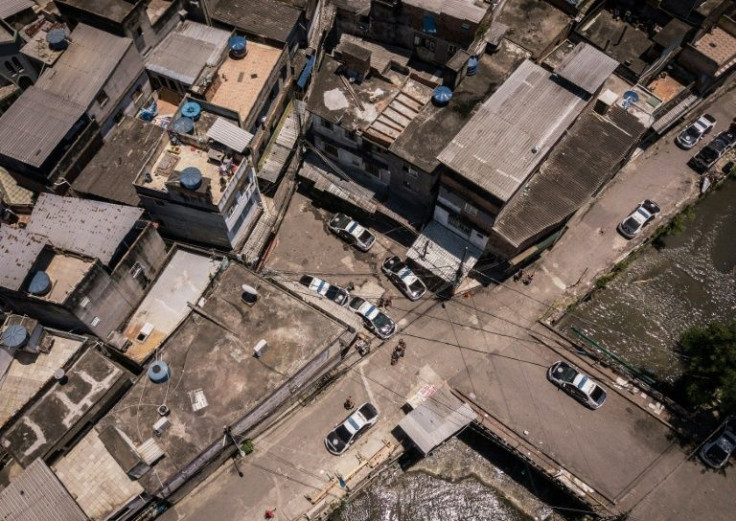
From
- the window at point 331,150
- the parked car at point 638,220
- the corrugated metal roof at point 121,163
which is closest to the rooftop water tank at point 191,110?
the corrugated metal roof at point 121,163

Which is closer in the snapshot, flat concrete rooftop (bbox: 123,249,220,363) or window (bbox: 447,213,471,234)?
flat concrete rooftop (bbox: 123,249,220,363)

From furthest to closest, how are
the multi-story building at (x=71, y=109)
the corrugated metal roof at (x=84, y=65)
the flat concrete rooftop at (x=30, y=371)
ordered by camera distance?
1. the corrugated metal roof at (x=84, y=65)
2. the multi-story building at (x=71, y=109)
3. the flat concrete rooftop at (x=30, y=371)

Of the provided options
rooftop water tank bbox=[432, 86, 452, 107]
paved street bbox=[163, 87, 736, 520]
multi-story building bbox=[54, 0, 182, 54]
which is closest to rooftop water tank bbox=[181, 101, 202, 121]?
multi-story building bbox=[54, 0, 182, 54]

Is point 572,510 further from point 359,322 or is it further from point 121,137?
point 121,137

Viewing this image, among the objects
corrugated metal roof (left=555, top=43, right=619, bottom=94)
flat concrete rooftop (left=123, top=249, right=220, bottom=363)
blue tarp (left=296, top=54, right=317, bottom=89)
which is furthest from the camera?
blue tarp (left=296, top=54, right=317, bottom=89)

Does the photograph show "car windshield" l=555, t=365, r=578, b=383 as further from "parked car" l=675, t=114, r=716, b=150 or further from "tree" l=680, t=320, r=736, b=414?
"parked car" l=675, t=114, r=716, b=150

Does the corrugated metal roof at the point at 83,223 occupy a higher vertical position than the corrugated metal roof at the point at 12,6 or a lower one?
lower

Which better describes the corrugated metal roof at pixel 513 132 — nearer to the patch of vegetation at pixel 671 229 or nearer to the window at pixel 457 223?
the window at pixel 457 223
